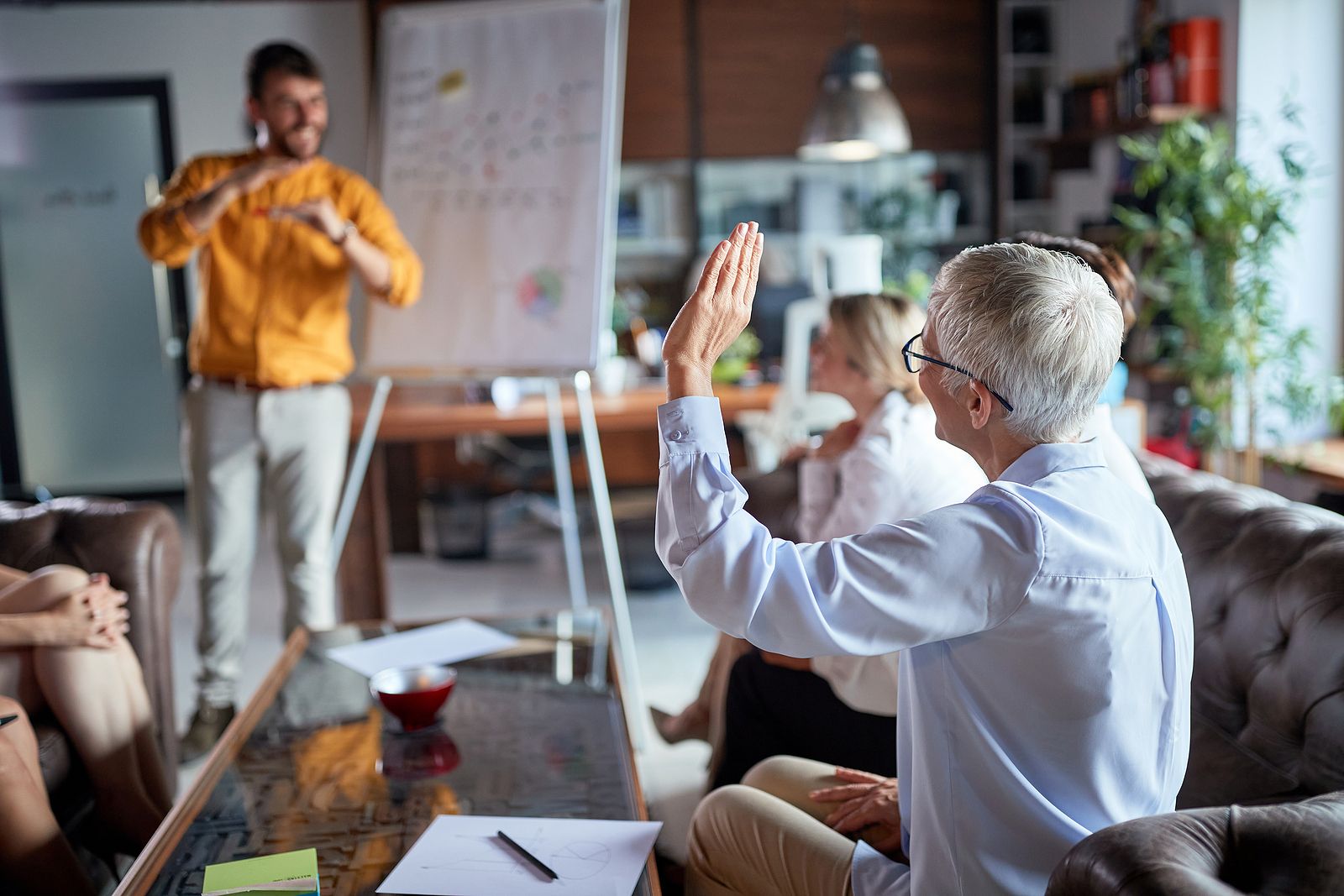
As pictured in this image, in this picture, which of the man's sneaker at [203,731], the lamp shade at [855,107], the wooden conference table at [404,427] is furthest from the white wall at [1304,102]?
the man's sneaker at [203,731]

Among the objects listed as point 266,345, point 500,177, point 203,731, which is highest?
point 500,177

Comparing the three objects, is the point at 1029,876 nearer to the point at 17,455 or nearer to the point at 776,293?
the point at 776,293

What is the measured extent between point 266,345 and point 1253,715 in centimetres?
214

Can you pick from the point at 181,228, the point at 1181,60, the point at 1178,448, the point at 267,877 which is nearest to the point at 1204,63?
the point at 1181,60

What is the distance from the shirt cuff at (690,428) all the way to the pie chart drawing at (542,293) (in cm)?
194

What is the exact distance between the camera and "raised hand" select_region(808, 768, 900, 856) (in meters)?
1.36

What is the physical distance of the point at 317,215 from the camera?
257 cm

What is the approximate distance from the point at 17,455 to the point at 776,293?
13.0 feet

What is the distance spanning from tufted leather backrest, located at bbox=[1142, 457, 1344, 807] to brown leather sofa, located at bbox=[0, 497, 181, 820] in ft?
5.82

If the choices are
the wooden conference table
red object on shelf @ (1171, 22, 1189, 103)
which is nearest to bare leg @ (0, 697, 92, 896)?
the wooden conference table

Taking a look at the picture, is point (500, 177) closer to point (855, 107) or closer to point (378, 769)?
point (855, 107)

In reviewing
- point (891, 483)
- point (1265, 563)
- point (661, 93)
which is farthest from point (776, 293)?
point (1265, 563)

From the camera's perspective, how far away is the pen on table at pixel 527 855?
50.8 inches

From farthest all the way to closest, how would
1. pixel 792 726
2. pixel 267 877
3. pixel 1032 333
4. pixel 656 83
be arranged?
pixel 656 83, pixel 792 726, pixel 267 877, pixel 1032 333
